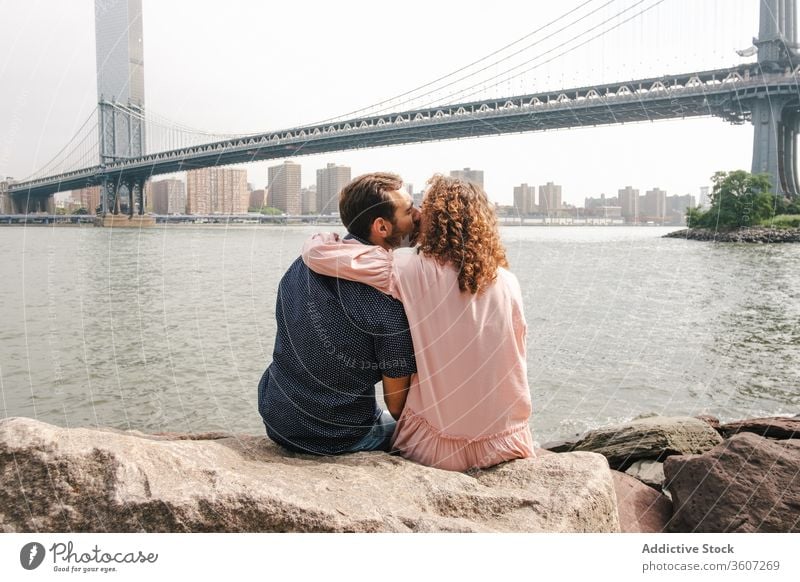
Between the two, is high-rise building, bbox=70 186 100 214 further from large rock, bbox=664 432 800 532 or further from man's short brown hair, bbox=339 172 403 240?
large rock, bbox=664 432 800 532

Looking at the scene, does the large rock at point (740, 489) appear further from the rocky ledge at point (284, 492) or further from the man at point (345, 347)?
the man at point (345, 347)

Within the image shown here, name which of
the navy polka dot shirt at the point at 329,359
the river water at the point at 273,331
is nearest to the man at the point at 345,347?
the navy polka dot shirt at the point at 329,359

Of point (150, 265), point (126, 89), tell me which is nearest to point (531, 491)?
point (126, 89)

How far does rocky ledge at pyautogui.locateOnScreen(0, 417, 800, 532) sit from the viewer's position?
1110mm

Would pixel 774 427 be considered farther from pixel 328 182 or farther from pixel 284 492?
pixel 284 492

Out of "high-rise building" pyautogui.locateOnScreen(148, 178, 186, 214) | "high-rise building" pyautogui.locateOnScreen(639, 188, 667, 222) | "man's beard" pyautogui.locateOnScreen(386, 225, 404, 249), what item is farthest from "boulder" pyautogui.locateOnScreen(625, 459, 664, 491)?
"high-rise building" pyautogui.locateOnScreen(148, 178, 186, 214)

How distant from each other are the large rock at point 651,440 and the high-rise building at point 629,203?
780mm

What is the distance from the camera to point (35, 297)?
6.49 meters

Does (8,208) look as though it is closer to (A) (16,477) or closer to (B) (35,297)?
(A) (16,477)

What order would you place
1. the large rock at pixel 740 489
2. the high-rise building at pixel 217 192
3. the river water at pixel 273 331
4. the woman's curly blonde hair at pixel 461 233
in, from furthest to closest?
the river water at pixel 273 331, the high-rise building at pixel 217 192, the large rock at pixel 740 489, the woman's curly blonde hair at pixel 461 233

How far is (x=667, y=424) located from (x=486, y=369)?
134cm

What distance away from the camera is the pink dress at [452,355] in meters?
1.24

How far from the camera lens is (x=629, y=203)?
2.14 m

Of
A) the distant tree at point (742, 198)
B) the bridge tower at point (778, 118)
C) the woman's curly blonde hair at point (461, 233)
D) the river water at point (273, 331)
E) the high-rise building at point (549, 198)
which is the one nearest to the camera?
the woman's curly blonde hair at point (461, 233)
